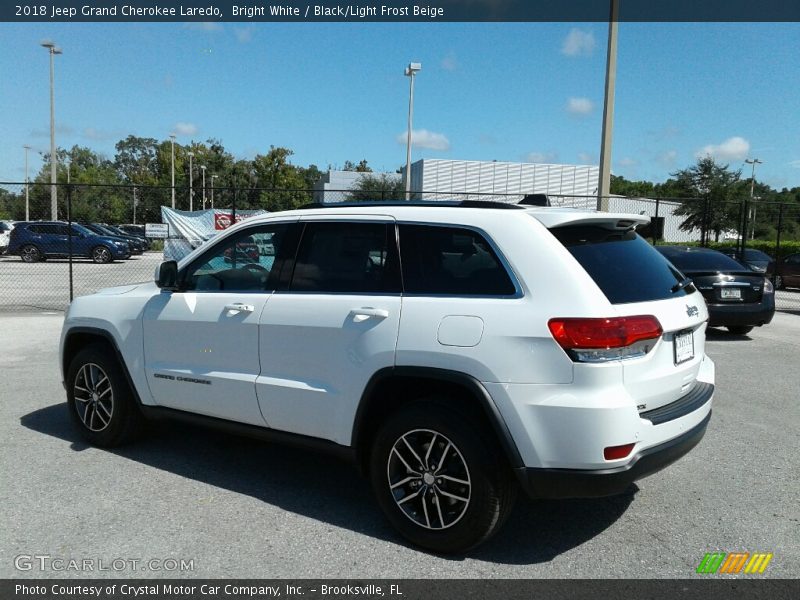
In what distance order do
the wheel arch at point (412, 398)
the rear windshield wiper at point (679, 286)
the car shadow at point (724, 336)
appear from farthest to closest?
the car shadow at point (724, 336)
the rear windshield wiper at point (679, 286)
the wheel arch at point (412, 398)

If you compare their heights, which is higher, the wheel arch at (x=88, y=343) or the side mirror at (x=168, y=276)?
the side mirror at (x=168, y=276)

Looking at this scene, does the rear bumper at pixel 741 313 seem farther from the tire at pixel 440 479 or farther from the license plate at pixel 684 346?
the tire at pixel 440 479

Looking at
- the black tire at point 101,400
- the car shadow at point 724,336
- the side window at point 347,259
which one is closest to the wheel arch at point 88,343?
the black tire at point 101,400

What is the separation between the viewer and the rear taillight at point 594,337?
315 cm

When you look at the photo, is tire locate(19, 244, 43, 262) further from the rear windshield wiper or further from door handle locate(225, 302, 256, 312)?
the rear windshield wiper

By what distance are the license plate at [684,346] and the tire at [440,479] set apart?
1.10 metres

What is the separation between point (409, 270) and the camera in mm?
3723

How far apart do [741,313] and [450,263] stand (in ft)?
28.0

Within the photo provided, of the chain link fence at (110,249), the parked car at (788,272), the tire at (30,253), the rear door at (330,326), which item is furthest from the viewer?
the tire at (30,253)

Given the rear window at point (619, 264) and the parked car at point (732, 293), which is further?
the parked car at point (732, 293)

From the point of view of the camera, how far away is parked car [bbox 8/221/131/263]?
91.9 ft

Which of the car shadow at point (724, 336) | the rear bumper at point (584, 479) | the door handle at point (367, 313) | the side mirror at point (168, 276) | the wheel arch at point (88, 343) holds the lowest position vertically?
the car shadow at point (724, 336)

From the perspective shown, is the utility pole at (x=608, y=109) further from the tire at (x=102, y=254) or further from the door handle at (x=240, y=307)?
the tire at (x=102, y=254)

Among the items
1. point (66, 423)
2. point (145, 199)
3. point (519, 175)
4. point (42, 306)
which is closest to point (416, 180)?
point (519, 175)
